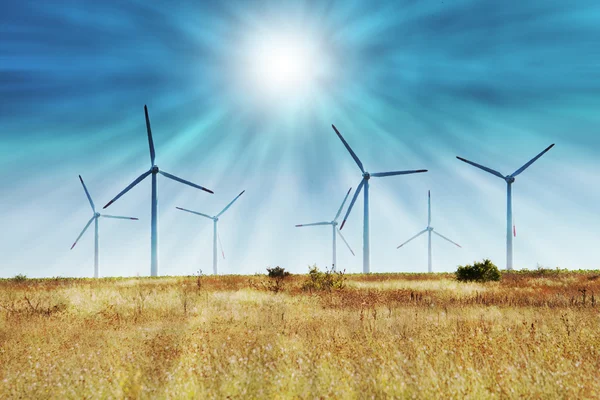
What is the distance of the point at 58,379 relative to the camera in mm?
8773

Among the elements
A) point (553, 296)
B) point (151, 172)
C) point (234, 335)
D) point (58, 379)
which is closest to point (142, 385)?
point (58, 379)

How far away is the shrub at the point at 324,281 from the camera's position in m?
28.8

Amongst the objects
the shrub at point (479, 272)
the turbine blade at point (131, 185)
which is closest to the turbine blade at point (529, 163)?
the shrub at point (479, 272)

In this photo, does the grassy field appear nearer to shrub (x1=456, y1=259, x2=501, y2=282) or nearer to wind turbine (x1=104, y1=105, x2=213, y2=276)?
shrub (x1=456, y1=259, x2=501, y2=282)

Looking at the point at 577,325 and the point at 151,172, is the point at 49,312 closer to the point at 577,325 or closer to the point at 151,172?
the point at 577,325

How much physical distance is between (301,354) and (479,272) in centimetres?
3342

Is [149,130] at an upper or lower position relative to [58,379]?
upper

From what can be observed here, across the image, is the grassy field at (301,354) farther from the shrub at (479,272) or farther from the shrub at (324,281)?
the shrub at (479,272)

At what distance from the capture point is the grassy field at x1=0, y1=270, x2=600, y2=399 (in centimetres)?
816

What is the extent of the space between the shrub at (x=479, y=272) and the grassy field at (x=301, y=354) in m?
22.9

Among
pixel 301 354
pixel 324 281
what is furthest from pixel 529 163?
pixel 301 354

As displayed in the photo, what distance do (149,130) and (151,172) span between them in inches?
177

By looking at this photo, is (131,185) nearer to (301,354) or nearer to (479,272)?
(479,272)

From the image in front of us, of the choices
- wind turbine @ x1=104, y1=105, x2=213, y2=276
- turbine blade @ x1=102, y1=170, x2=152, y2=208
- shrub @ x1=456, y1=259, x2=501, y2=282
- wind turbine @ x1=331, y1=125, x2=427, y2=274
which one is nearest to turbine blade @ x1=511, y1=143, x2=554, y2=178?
wind turbine @ x1=331, y1=125, x2=427, y2=274
